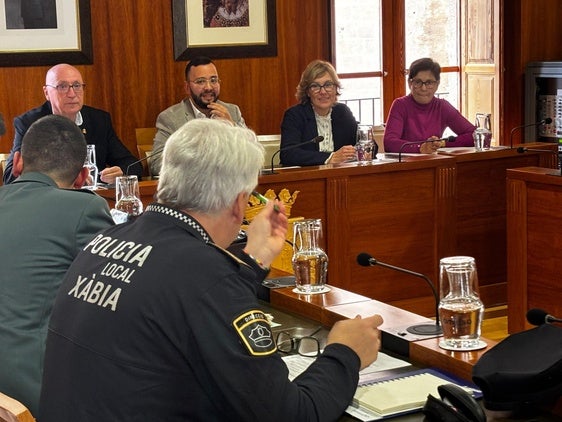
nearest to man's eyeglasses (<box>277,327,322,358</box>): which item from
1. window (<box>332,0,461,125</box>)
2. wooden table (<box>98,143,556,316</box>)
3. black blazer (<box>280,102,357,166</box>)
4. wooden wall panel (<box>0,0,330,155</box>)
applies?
wooden table (<box>98,143,556,316</box>)

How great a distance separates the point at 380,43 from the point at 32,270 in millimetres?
5163

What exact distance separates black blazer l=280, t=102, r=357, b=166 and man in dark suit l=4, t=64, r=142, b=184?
85cm

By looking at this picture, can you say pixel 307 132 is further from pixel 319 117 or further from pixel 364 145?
pixel 364 145

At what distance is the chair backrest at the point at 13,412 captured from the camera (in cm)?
194

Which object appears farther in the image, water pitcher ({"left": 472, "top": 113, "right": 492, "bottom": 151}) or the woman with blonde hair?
the woman with blonde hair

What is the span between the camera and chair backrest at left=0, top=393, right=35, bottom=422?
6.35 ft

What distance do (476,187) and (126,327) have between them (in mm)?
4155

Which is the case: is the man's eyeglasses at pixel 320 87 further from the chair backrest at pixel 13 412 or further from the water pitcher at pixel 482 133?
the chair backrest at pixel 13 412

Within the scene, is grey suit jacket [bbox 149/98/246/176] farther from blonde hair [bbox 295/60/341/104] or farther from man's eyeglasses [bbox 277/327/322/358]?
man's eyeglasses [bbox 277/327/322/358]

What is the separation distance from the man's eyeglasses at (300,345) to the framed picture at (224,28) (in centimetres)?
432

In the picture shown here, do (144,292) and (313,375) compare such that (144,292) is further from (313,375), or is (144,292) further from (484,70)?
(484,70)

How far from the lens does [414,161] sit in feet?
18.0

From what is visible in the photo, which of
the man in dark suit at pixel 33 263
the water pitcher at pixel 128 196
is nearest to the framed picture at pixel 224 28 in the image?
the water pitcher at pixel 128 196

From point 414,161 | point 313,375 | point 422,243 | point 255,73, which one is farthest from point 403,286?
point 313,375
